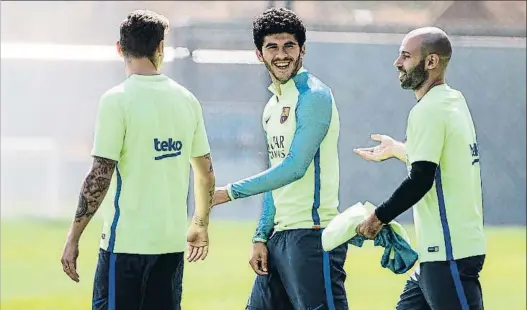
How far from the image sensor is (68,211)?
1206 cm

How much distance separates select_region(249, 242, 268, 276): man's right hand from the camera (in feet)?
15.1

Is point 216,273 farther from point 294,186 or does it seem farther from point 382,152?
point 294,186

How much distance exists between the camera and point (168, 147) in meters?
4.10

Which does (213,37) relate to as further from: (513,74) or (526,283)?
(526,283)

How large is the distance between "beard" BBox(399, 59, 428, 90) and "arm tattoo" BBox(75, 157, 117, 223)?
113 centimetres

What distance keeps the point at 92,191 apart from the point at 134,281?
36 cm

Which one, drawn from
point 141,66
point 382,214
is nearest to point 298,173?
point 382,214

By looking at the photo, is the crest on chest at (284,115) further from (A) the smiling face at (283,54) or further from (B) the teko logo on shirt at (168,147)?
(B) the teko logo on shirt at (168,147)

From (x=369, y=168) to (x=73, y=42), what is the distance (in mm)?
3555

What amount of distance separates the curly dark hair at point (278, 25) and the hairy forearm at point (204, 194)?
57 centimetres

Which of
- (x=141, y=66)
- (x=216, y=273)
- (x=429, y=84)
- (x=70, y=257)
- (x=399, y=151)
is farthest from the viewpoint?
(x=216, y=273)

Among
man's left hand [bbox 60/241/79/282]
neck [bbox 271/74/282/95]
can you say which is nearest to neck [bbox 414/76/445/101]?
neck [bbox 271/74/282/95]

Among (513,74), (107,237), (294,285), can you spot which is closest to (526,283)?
(513,74)

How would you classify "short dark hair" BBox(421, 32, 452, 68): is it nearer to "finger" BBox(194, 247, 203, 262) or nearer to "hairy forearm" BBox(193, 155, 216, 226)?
"hairy forearm" BBox(193, 155, 216, 226)
